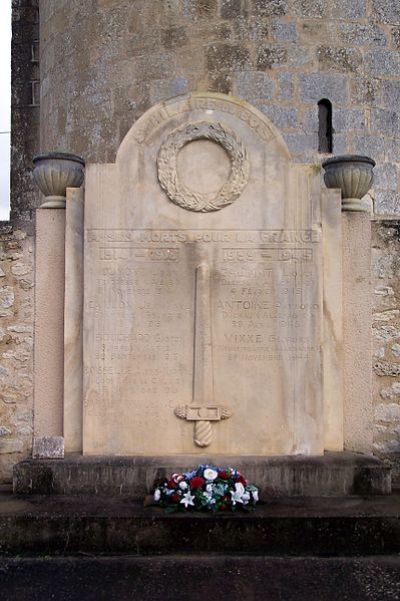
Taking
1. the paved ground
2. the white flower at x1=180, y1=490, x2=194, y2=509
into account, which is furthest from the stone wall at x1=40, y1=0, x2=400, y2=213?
the paved ground

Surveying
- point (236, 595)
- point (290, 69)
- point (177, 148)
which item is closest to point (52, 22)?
point (290, 69)

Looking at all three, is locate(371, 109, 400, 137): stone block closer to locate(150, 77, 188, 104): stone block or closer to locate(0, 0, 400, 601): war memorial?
locate(150, 77, 188, 104): stone block

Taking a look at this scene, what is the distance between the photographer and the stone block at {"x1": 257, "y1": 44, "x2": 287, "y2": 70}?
8898 mm

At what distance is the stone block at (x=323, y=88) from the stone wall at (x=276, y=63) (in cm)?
1

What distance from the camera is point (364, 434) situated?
525 centimetres

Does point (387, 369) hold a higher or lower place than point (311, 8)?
lower

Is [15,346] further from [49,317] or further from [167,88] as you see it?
[167,88]

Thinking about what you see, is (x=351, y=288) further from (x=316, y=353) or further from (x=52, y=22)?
(x=52, y=22)

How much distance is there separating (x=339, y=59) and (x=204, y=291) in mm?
5297

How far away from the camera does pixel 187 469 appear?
4.78 metres

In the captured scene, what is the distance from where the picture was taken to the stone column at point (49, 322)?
17.2ft

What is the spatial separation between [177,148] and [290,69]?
4.47m

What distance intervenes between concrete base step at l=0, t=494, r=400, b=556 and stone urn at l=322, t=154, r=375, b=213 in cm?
234

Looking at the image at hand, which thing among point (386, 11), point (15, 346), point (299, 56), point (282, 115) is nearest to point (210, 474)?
point (15, 346)
